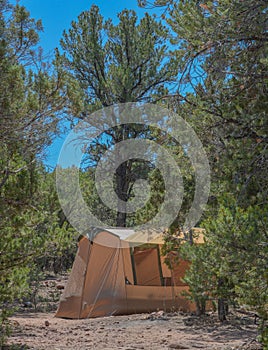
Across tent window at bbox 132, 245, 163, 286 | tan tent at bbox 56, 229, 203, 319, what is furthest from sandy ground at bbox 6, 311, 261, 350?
tent window at bbox 132, 245, 163, 286

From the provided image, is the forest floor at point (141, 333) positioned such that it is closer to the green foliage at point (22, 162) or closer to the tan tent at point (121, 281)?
the tan tent at point (121, 281)

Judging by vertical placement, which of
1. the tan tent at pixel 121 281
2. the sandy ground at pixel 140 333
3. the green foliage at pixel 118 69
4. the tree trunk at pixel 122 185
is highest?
the green foliage at pixel 118 69

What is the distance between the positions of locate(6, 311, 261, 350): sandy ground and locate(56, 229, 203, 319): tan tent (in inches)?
25.1

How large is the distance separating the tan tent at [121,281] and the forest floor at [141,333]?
64cm

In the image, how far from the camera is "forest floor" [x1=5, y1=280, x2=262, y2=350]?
686 cm

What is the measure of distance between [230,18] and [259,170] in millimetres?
1471

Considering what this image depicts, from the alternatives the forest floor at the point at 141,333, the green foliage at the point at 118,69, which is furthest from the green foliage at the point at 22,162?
the green foliage at the point at 118,69

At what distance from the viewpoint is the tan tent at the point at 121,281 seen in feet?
35.6

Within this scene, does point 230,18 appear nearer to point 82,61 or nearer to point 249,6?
point 249,6

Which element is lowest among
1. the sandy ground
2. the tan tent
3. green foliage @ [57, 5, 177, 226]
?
the sandy ground

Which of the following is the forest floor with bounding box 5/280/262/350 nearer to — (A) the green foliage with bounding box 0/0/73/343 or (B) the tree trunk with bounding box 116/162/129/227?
(A) the green foliage with bounding box 0/0/73/343

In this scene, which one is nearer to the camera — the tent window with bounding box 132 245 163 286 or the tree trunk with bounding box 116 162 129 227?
the tent window with bounding box 132 245 163 286

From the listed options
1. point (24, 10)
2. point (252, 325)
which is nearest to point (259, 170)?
point (24, 10)

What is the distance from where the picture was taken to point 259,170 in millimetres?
4547
